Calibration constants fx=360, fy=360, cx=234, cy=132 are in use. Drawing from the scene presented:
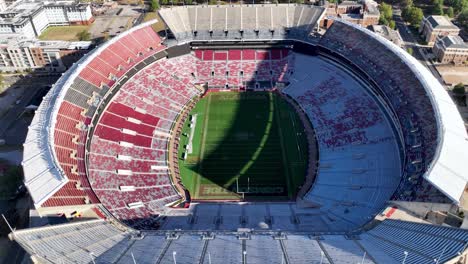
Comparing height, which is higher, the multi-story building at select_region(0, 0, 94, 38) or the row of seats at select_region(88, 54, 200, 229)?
the multi-story building at select_region(0, 0, 94, 38)

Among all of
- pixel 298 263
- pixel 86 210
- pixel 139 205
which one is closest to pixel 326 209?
pixel 298 263

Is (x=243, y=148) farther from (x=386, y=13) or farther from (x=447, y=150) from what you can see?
(x=386, y=13)

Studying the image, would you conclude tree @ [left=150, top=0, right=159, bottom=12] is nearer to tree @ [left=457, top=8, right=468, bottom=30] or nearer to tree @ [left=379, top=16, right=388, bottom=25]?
tree @ [left=379, top=16, right=388, bottom=25]

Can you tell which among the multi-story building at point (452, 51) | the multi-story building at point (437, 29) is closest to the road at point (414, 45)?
the multi-story building at point (437, 29)

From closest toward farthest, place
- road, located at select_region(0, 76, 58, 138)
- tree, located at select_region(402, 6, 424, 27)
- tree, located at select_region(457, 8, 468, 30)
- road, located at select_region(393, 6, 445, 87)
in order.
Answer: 1. road, located at select_region(0, 76, 58, 138)
2. road, located at select_region(393, 6, 445, 87)
3. tree, located at select_region(457, 8, 468, 30)
4. tree, located at select_region(402, 6, 424, 27)

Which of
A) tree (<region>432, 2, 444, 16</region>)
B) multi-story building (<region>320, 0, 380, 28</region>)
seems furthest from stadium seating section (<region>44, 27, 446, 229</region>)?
tree (<region>432, 2, 444, 16</region>)
